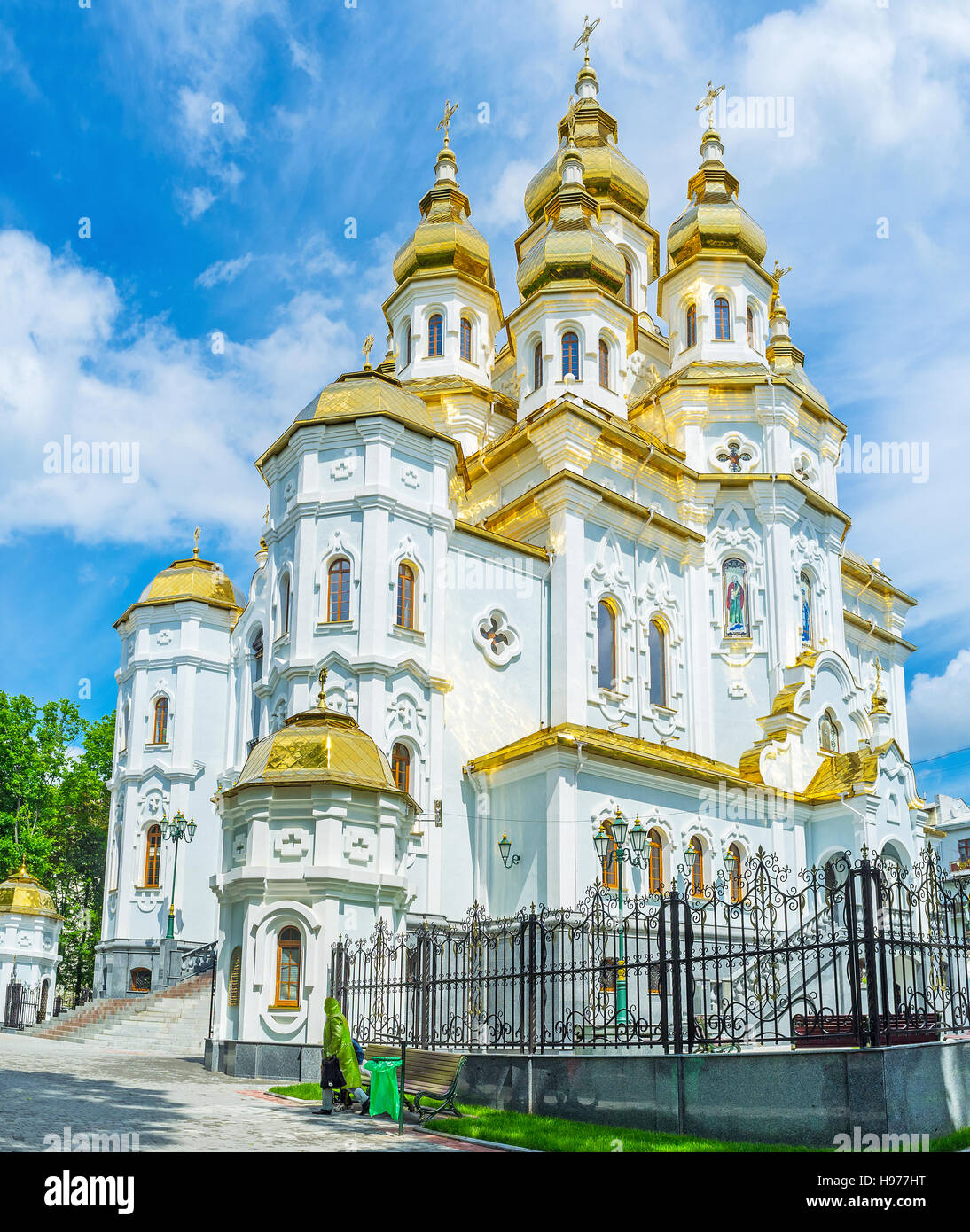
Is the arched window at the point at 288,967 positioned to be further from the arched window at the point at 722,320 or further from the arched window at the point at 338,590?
the arched window at the point at 722,320

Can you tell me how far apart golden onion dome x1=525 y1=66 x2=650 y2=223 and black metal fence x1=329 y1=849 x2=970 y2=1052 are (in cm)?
2631

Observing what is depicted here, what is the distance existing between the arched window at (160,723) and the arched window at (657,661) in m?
12.7

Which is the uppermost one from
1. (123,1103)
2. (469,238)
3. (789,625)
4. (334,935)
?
(469,238)

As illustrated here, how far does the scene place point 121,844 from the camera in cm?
2995

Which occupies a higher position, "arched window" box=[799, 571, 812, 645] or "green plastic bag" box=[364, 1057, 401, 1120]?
"arched window" box=[799, 571, 812, 645]

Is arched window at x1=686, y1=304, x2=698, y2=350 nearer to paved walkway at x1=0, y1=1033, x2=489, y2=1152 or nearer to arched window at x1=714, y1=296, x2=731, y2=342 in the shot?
arched window at x1=714, y1=296, x2=731, y2=342

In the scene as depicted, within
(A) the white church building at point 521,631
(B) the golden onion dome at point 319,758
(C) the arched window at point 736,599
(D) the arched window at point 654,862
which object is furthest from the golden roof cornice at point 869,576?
(B) the golden onion dome at point 319,758

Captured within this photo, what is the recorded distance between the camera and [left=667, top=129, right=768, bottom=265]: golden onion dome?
3322cm

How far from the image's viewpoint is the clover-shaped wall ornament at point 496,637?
24.2 meters

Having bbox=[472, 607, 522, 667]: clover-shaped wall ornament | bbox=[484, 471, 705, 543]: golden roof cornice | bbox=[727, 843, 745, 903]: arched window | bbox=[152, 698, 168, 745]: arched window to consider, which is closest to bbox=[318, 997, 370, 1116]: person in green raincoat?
bbox=[472, 607, 522, 667]: clover-shaped wall ornament
